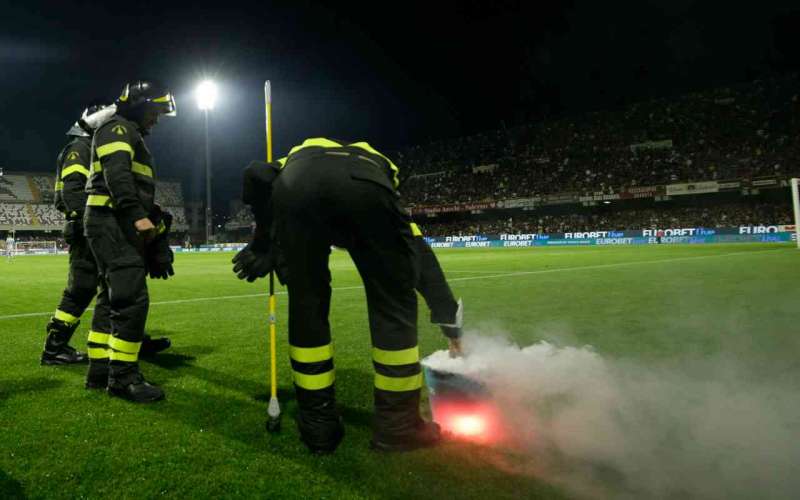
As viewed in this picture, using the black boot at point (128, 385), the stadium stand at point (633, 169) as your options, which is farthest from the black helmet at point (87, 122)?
the stadium stand at point (633, 169)

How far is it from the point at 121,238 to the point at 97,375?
3.19 feet

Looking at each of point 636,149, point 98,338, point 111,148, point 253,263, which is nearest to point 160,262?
point 98,338

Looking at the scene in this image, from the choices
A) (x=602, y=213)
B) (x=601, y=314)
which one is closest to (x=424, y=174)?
(x=602, y=213)

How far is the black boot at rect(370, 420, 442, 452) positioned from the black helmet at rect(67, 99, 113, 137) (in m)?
3.29

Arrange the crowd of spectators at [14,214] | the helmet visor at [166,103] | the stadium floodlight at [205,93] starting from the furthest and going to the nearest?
the crowd of spectators at [14,214], the stadium floodlight at [205,93], the helmet visor at [166,103]

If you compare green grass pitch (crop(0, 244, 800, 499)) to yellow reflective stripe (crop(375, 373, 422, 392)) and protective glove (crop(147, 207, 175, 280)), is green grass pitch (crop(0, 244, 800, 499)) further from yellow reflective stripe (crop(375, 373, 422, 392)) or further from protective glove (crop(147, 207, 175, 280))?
protective glove (crop(147, 207, 175, 280))

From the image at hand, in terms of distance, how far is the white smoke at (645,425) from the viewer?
1901mm

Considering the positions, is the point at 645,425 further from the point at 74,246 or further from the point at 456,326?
the point at 74,246

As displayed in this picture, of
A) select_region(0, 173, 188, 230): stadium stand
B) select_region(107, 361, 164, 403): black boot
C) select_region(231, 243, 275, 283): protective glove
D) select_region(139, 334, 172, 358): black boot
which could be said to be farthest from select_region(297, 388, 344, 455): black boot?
select_region(0, 173, 188, 230): stadium stand

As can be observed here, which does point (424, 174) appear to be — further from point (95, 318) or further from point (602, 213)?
point (95, 318)

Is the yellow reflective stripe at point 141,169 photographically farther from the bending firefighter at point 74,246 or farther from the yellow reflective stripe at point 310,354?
the yellow reflective stripe at point 310,354

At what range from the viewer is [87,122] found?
3.91 metres

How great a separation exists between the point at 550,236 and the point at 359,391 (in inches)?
1505

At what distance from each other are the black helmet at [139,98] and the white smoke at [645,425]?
8.71ft
